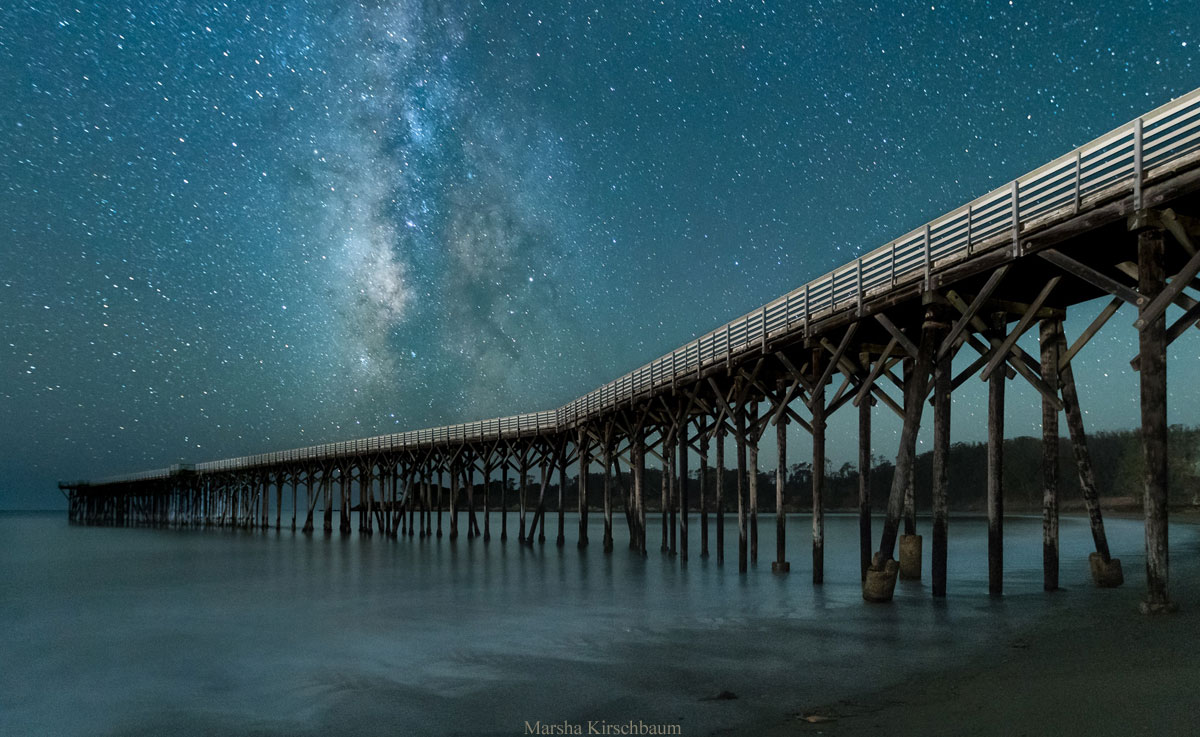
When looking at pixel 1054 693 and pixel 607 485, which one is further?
pixel 607 485

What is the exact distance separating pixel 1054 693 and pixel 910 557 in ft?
29.4

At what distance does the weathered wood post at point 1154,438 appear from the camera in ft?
27.9

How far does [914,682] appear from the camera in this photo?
8.01 metres

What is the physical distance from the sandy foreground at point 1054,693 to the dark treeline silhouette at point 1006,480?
62.5 metres

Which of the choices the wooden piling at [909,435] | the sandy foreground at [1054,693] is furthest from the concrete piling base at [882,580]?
the sandy foreground at [1054,693]

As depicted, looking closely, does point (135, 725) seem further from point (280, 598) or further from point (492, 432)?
point (492, 432)

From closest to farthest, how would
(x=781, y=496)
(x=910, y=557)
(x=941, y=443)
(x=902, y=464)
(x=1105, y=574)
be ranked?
(x=941, y=443) < (x=902, y=464) < (x=1105, y=574) < (x=910, y=557) < (x=781, y=496)

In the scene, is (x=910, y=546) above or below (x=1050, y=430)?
below

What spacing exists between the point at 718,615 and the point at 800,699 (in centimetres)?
601

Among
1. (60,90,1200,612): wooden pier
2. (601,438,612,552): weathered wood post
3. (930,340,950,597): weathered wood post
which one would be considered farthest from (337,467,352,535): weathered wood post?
(930,340,950,597): weathered wood post

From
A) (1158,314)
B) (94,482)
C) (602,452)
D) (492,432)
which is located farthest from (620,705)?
(94,482)

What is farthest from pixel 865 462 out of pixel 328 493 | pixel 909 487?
pixel 328 493

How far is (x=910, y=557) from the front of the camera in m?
15.3

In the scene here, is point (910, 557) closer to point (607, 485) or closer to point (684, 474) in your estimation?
point (684, 474)
